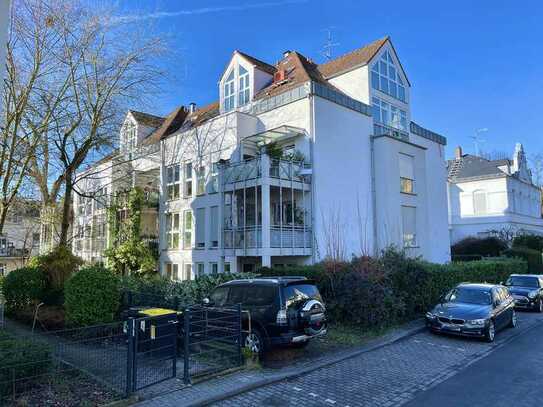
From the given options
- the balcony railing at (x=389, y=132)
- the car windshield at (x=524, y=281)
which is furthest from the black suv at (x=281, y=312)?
the balcony railing at (x=389, y=132)

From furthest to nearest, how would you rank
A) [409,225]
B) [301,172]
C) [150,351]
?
[409,225] → [301,172] → [150,351]

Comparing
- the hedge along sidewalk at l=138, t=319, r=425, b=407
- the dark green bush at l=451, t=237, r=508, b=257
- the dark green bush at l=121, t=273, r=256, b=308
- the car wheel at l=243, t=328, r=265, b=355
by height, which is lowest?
the hedge along sidewalk at l=138, t=319, r=425, b=407

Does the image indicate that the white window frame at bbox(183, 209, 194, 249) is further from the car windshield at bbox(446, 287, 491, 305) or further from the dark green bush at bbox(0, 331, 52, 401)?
the dark green bush at bbox(0, 331, 52, 401)

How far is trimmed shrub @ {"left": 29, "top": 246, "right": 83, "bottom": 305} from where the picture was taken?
15054 mm

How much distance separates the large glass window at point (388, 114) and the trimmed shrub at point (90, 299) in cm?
1692

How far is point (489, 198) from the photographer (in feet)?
126

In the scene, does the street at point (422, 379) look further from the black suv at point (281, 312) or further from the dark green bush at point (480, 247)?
the dark green bush at point (480, 247)

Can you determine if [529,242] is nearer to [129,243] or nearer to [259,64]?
[259,64]

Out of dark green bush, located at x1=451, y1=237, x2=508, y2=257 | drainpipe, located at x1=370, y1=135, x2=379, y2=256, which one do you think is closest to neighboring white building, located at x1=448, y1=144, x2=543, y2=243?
dark green bush, located at x1=451, y1=237, x2=508, y2=257

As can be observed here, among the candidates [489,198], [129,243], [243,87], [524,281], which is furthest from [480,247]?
[129,243]

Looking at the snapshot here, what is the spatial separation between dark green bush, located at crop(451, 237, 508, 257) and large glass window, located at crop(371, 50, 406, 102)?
56.3 feet

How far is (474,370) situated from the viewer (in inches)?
337

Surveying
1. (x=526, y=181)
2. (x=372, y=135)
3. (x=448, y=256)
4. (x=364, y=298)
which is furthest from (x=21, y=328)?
(x=526, y=181)

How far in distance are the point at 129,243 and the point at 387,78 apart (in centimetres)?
1760
